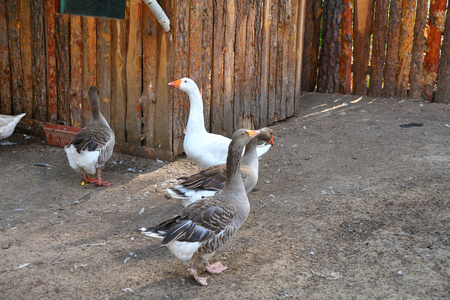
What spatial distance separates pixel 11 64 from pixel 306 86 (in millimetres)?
6601

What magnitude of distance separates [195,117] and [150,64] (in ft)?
4.34

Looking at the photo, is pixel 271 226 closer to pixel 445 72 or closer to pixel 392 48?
pixel 392 48

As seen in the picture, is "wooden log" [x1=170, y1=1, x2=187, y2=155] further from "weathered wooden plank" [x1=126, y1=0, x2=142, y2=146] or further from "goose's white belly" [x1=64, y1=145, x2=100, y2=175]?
"goose's white belly" [x1=64, y1=145, x2=100, y2=175]

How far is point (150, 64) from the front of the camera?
6.95 metres

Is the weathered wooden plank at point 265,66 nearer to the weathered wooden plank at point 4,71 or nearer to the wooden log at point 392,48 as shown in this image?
the wooden log at point 392,48

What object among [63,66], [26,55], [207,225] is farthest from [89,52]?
[207,225]

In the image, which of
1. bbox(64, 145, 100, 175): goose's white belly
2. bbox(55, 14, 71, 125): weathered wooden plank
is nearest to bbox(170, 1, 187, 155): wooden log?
bbox(64, 145, 100, 175): goose's white belly

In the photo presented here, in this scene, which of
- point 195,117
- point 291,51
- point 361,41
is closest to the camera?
point 195,117

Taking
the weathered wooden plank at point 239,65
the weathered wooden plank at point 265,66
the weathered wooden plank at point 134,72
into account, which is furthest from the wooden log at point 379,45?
the weathered wooden plank at point 134,72

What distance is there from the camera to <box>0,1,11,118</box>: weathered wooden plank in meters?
8.37

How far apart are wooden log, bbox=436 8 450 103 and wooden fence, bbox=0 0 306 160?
3.26 m

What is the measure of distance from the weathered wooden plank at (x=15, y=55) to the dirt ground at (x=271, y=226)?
0.77 metres

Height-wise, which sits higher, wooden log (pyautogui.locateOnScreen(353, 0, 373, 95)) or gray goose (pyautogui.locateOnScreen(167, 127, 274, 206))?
wooden log (pyautogui.locateOnScreen(353, 0, 373, 95))

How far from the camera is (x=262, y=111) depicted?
8938mm
